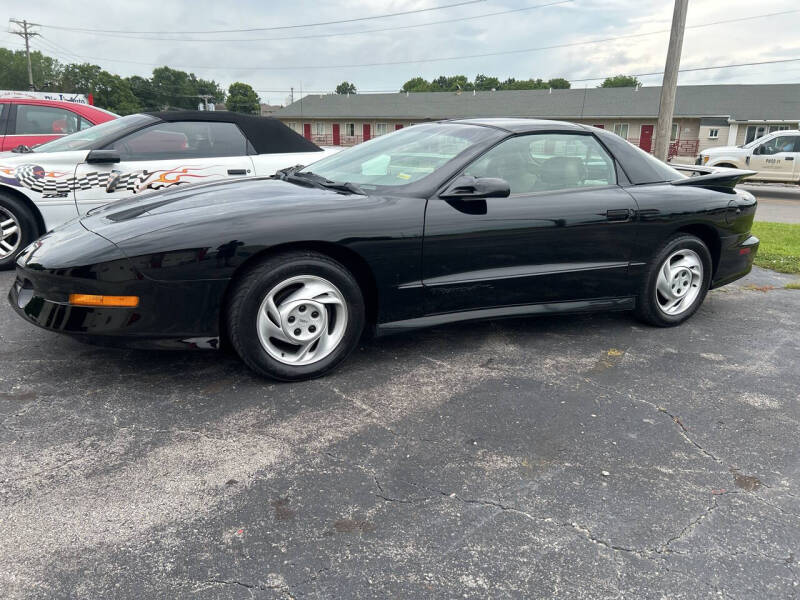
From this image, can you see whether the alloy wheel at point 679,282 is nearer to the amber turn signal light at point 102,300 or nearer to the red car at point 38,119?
the amber turn signal light at point 102,300

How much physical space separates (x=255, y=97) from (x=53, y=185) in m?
109

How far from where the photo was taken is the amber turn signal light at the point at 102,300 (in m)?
2.83

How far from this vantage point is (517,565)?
1.93 meters

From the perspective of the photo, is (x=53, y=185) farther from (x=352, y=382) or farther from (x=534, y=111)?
(x=534, y=111)

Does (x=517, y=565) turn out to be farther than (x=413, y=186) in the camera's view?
No

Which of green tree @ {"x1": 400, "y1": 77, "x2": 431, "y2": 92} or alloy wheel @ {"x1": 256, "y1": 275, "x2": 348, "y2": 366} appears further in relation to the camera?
green tree @ {"x1": 400, "y1": 77, "x2": 431, "y2": 92}

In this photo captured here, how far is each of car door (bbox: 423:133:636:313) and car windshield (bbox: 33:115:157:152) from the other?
3526mm

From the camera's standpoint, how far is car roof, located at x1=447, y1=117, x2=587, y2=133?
12.7 feet

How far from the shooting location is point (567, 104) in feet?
142

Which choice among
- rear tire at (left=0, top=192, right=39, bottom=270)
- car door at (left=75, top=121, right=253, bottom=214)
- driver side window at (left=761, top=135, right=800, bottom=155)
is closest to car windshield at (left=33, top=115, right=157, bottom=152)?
car door at (left=75, top=121, right=253, bottom=214)

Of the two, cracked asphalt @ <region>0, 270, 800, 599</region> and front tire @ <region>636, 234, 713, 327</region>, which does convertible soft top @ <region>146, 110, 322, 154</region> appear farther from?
front tire @ <region>636, 234, 713, 327</region>

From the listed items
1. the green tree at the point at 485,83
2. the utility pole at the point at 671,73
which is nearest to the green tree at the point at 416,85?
the green tree at the point at 485,83

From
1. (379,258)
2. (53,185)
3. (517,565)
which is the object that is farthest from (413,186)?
(53,185)

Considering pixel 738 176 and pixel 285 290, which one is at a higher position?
pixel 738 176
